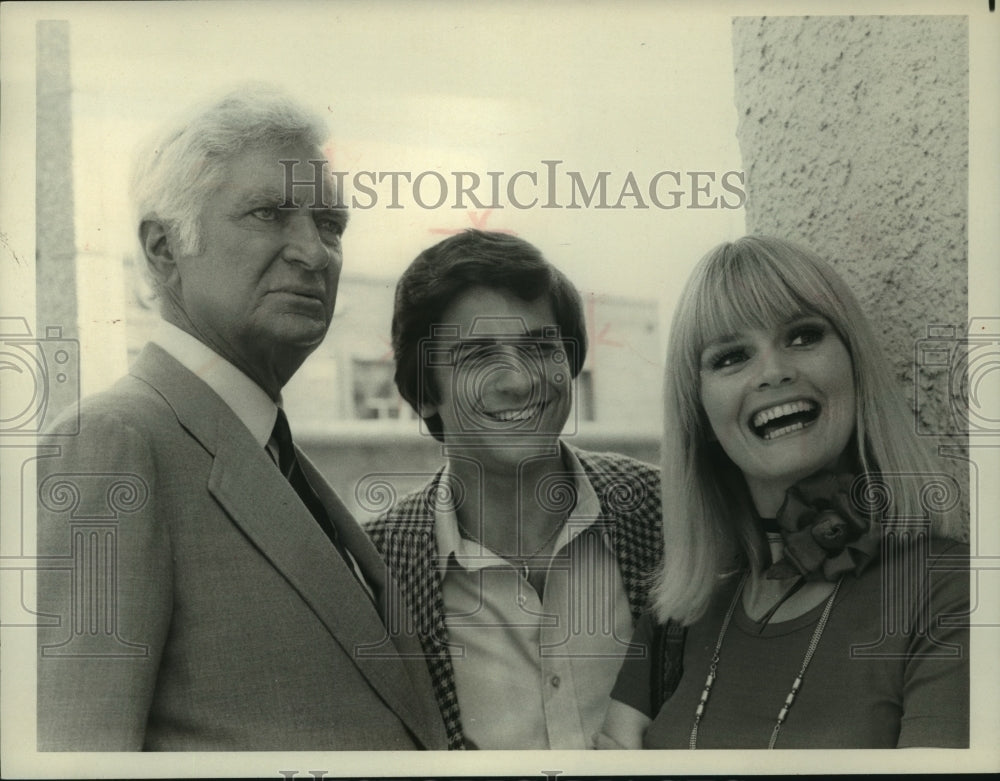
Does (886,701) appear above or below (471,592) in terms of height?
below

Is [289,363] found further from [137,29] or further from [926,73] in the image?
[926,73]

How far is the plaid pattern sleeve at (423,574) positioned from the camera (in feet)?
10.5

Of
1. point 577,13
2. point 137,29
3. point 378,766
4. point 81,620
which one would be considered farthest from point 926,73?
point 81,620

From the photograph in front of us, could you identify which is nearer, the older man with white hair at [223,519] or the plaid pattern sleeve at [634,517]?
the older man with white hair at [223,519]

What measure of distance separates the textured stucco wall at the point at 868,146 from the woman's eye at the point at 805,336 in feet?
0.72

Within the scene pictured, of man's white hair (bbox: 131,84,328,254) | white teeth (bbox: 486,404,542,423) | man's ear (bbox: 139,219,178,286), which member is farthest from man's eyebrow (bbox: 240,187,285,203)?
white teeth (bbox: 486,404,542,423)

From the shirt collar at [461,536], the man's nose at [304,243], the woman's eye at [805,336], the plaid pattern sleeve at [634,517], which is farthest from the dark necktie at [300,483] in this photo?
the woman's eye at [805,336]

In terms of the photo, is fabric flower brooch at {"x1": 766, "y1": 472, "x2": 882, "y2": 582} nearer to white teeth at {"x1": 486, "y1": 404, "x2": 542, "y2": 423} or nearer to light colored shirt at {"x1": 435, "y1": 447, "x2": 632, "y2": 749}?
light colored shirt at {"x1": 435, "y1": 447, "x2": 632, "y2": 749}

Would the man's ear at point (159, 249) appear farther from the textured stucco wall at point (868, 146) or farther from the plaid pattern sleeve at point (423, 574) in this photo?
the textured stucco wall at point (868, 146)

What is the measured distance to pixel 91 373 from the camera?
3.20 metres

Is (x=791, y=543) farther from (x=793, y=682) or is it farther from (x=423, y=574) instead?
(x=423, y=574)

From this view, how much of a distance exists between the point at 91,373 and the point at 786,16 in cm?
217

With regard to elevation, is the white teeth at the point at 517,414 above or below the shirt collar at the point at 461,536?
above

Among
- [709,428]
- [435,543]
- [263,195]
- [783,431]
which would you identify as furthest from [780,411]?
[263,195]
